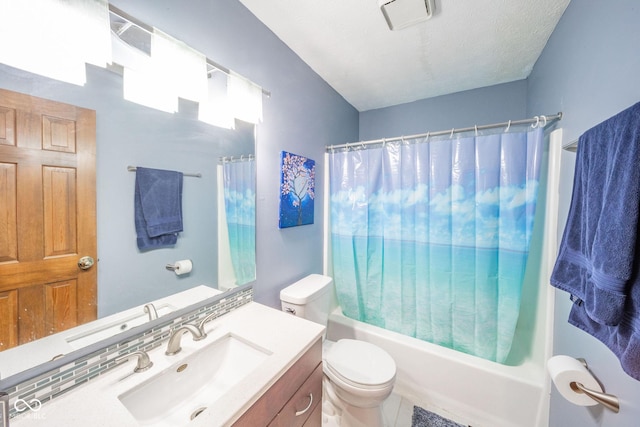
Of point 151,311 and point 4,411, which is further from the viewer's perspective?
point 151,311

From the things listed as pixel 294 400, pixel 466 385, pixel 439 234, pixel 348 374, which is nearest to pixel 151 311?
pixel 294 400

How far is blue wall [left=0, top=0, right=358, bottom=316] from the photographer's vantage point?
751 millimetres

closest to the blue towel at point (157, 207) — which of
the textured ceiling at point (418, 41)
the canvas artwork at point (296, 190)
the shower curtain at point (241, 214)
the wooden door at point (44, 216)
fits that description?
the wooden door at point (44, 216)

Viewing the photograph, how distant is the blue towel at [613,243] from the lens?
54 centimetres

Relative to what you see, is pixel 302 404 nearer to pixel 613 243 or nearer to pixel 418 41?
pixel 613 243

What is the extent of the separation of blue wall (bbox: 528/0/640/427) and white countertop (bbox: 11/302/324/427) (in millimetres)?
984

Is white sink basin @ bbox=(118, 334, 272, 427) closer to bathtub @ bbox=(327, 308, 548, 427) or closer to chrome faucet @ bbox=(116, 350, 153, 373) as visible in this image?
chrome faucet @ bbox=(116, 350, 153, 373)

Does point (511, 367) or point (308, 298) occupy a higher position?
point (308, 298)

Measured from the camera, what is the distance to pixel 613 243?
565 millimetres

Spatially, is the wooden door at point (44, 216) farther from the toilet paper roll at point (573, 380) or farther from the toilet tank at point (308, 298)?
the toilet paper roll at point (573, 380)

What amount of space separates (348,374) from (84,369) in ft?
3.65

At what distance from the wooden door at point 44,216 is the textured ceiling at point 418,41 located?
1109 mm

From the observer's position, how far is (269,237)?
4.72 feet

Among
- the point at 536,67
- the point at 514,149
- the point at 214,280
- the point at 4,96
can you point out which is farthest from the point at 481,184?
the point at 4,96
